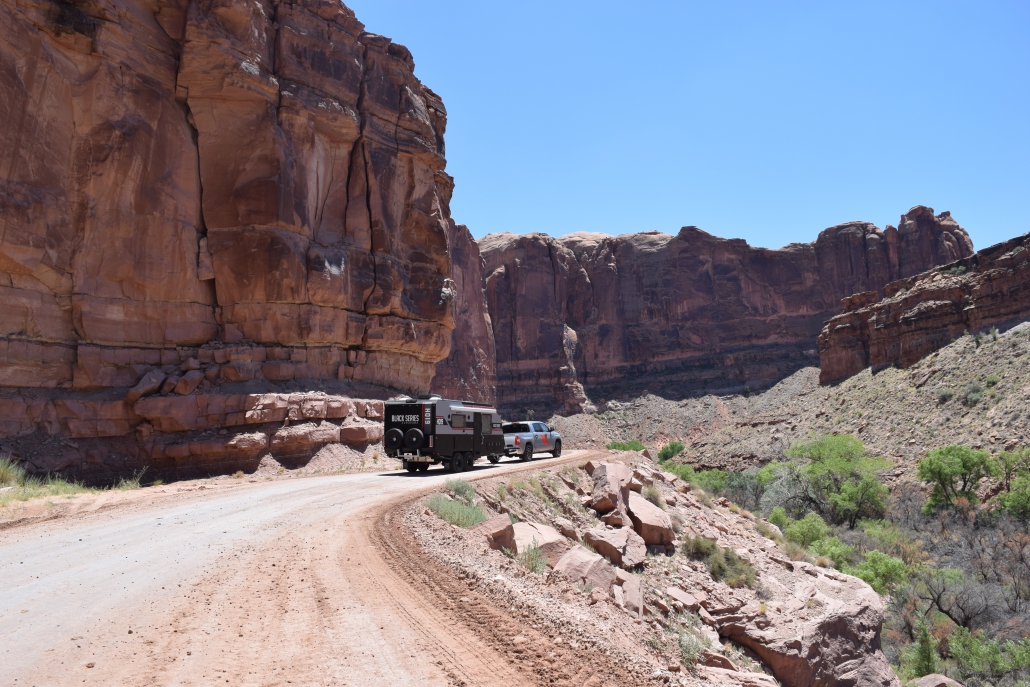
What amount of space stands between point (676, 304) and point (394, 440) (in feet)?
273

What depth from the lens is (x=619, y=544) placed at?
11.7 metres

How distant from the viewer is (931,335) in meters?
46.8

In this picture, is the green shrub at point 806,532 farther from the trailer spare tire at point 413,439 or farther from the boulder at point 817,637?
the trailer spare tire at point 413,439

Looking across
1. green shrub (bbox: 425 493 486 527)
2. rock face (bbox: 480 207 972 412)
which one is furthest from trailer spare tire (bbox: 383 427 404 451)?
rock face (bbox: 480 207 972 412)

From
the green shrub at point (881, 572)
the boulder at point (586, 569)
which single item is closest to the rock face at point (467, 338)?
the green shrub at point (881, 572)

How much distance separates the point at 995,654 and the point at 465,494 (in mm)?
12998

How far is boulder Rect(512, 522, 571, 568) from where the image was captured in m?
9.48

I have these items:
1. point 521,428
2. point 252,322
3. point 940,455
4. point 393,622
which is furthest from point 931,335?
point 393,622

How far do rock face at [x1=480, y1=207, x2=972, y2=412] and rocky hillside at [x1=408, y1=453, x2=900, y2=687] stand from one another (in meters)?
72.4

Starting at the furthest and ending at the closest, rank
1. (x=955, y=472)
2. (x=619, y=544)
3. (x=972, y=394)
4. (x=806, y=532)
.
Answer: (x=972, y=394) < (x=955, y=472) < (x=806, y=532) < (x=619, y=544)

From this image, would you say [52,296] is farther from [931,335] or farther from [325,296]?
[931,335]

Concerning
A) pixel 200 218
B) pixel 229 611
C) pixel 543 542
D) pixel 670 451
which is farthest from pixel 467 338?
pixel 229 611

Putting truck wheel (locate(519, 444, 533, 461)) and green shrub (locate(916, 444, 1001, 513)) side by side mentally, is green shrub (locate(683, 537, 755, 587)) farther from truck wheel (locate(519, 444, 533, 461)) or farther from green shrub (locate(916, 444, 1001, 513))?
green shrub (locate(916, 444, 1001, 513))

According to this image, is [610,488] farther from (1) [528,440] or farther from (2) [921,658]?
(1) [528,440]
